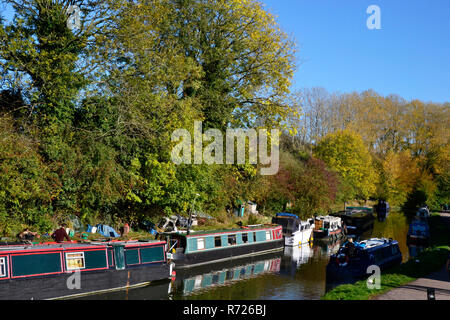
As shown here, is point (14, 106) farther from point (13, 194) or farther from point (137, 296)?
point (137, 296)

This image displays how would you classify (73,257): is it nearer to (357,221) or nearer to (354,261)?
(354,261)

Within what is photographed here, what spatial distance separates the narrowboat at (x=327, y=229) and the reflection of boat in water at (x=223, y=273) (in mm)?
11427

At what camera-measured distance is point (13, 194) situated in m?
22.2

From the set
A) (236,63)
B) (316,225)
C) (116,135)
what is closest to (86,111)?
(116,135)

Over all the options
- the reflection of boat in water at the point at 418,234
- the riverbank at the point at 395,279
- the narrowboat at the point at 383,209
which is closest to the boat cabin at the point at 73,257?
the riverbank at the point at 395,279

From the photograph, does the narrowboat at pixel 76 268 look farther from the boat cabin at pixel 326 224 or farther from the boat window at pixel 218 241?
the boat cabin at pixel 326 224

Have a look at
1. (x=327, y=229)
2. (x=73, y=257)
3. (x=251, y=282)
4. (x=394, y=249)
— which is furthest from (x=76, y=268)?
(x=327, y=229)

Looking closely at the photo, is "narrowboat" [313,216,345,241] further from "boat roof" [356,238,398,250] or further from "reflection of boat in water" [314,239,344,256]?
"boat roof" [356,238,398,250]

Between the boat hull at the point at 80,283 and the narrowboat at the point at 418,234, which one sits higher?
the boat hull at the point at 80,283

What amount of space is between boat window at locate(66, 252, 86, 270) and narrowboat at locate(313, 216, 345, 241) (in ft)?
85.3

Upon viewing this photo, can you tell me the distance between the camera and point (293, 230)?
35281mm

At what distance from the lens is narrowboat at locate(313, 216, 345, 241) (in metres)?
39.5

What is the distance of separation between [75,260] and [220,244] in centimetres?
1090

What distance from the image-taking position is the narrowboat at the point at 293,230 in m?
34.4
